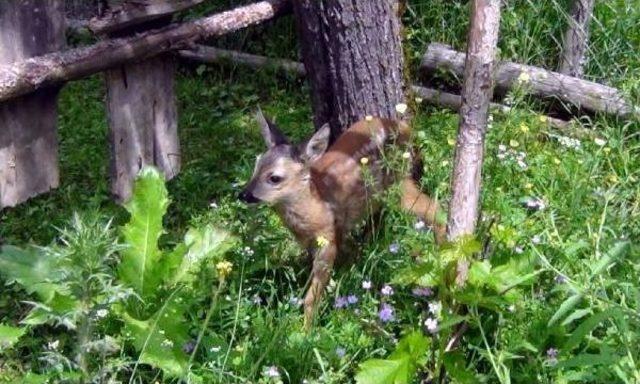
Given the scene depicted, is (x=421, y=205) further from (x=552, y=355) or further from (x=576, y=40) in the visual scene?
(x=576, y=40)

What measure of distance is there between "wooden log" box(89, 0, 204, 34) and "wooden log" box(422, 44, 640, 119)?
2273 mm

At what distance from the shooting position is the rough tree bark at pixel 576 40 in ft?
24.7

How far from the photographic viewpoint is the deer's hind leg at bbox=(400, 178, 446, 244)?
5.11 m

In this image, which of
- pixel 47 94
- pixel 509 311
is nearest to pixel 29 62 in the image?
pixel 47 94

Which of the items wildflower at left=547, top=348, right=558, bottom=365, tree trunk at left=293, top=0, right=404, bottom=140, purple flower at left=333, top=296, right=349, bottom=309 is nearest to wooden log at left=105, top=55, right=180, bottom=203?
tree trunk at left=293, top=0, right=404, bottom=140

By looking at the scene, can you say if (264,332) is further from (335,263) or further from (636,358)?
(636,358)

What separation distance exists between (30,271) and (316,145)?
1567 millimetres

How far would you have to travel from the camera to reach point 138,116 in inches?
254

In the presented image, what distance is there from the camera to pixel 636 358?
13.0 ft

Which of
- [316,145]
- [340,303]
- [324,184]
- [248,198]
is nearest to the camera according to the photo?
[340,303]

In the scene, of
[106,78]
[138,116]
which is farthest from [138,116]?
[106,78]

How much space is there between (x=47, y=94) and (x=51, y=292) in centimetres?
166

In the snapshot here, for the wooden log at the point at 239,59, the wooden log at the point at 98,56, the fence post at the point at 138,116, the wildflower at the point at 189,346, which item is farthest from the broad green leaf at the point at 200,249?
the wooden log at the point at 239,59

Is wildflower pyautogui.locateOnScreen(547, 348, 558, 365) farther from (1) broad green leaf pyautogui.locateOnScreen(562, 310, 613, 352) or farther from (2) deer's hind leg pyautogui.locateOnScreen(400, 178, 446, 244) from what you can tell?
(2) deer's hind leg pyautogui.locateOnScreen(400, 178, 446, 244)
